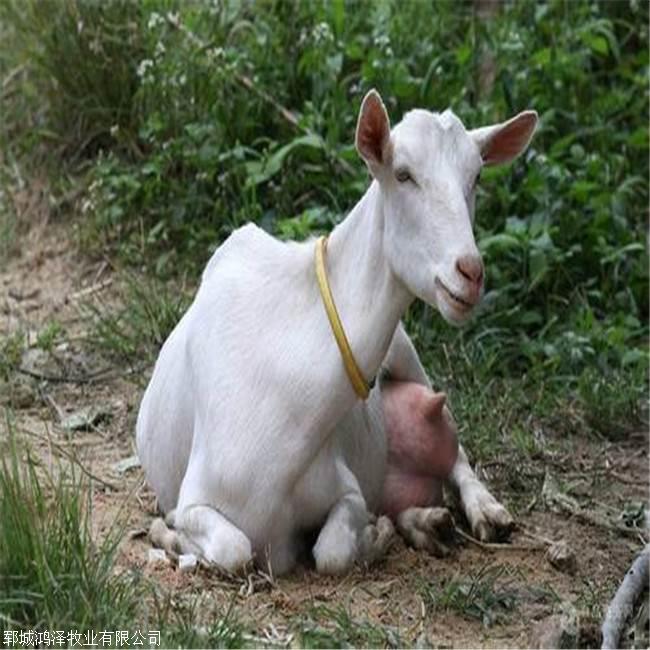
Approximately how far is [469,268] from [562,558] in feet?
3.82

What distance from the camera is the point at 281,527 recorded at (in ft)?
19.9

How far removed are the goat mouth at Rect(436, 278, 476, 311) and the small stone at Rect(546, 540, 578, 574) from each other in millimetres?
1060

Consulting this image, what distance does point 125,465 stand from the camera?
287 inches

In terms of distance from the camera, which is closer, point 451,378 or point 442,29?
point 451,378

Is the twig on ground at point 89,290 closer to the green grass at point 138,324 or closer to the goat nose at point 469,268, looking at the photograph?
the green grass at point 138,324

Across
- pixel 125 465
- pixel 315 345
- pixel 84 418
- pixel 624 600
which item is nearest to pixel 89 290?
pixel 84 418

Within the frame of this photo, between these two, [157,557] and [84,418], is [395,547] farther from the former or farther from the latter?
[84,418]

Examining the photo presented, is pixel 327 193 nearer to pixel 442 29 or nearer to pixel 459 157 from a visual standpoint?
pixel 442 29

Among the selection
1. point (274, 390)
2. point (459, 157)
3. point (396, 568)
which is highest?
point (459, 157)

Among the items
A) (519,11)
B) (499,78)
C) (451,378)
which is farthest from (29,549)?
(519,11)

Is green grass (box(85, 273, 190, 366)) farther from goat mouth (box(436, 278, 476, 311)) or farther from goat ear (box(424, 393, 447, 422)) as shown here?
goat mouth (box(436, 278, 476, 311))

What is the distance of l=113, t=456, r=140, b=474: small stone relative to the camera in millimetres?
7230

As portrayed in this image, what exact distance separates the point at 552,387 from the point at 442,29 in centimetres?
243

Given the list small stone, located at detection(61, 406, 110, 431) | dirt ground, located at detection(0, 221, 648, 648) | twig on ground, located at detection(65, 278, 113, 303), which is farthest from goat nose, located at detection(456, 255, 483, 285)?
twig on ground, located at detection(65, 278, 113, 303)
